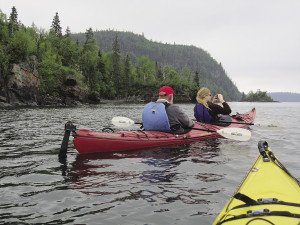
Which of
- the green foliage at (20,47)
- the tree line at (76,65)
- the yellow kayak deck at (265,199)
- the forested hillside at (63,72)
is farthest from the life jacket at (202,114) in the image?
the green foliage at (20,47)

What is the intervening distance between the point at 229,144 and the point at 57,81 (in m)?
63.3

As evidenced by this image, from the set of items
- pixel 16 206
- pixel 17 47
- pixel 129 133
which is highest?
pixel 17 47

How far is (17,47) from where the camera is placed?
64875 millimetres

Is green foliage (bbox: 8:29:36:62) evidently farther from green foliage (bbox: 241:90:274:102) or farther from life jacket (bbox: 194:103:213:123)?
green foliage (bbox: 241:90:274:102)

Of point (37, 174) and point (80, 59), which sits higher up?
point (80, 59)

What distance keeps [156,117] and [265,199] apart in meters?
7.67

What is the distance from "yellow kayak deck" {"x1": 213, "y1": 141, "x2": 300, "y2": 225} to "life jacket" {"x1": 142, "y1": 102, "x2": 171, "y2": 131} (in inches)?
260

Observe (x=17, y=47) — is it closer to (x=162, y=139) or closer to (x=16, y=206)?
(x=162, y=139)

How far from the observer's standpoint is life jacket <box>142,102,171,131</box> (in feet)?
38.6

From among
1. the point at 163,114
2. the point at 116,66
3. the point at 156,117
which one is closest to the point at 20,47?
the point at 116,66

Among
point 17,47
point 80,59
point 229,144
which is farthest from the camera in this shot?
point 80,59

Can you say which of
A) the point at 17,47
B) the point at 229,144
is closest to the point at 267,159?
the point at 229,144

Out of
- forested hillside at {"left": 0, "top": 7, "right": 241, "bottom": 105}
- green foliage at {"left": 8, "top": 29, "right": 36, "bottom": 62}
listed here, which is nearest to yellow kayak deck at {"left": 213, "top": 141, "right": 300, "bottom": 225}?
forested hillside at {"left": 0, "top": 7, "right": 241, "bottom": 105}

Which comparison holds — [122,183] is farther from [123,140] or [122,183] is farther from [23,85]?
[23,85]
